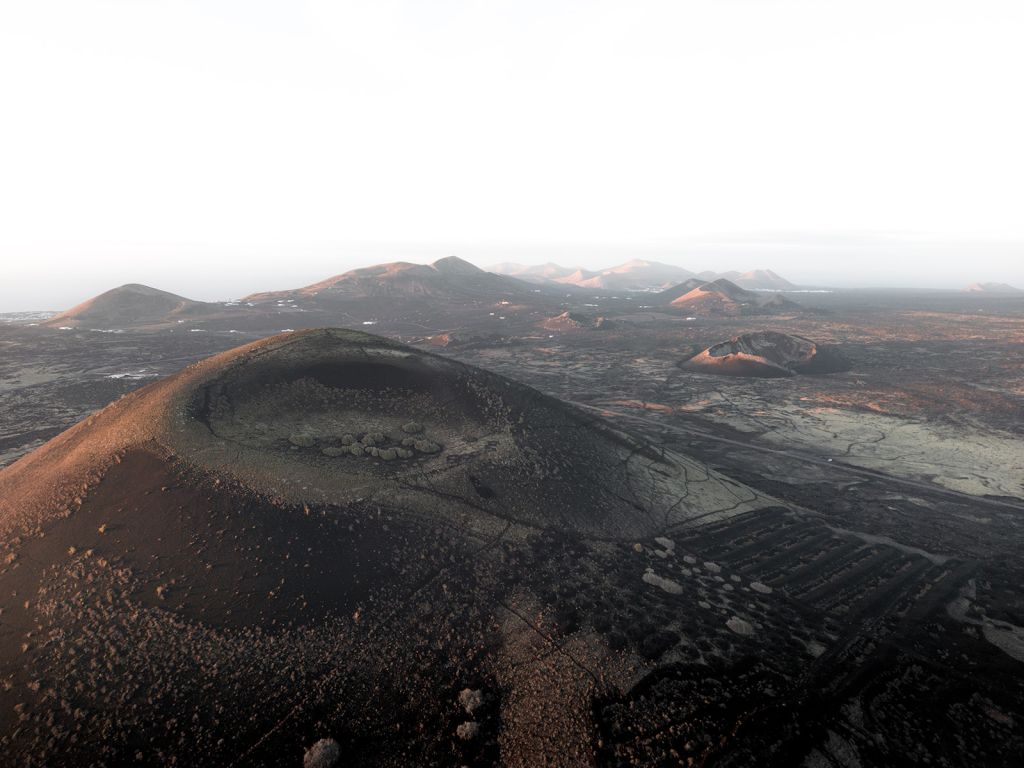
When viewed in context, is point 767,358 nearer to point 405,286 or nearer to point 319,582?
point 319,582

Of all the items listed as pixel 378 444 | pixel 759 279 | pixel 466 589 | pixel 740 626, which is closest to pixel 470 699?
pixel 466 589

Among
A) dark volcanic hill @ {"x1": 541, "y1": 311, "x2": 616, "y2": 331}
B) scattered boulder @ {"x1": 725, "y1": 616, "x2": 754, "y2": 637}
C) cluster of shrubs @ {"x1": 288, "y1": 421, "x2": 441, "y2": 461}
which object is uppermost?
cluster of shrubs @ {"x1": 288, "y1": 421, "x2": 441, "y2": 461}

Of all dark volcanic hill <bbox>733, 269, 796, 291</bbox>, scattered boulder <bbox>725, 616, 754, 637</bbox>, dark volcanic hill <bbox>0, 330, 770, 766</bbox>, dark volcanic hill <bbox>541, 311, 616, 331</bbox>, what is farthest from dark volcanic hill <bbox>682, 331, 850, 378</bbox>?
dark volcanic hill <bbox>733, 269, 796, 291</bbox>

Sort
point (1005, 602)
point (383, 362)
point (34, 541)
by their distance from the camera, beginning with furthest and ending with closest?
point (383, 362), point (1005, 602), point (34, 541)

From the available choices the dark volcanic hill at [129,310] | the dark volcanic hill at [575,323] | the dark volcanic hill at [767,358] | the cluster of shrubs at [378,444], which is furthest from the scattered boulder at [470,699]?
the dark volcanic hill at [129,310]

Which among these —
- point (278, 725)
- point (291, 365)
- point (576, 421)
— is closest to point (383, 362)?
point (291, 365)

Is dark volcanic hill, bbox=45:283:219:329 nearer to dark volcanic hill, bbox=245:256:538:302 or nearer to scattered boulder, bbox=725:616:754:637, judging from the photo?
dark volcanic hill, bbox=245:256:538:302

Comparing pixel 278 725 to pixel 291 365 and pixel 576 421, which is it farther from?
pixel 576 421
